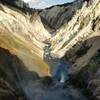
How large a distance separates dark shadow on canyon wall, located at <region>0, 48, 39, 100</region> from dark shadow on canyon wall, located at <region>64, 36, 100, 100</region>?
21.9 ft

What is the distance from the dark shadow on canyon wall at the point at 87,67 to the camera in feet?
162

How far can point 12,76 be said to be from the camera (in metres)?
47.3

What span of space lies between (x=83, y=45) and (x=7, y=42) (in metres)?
18.0

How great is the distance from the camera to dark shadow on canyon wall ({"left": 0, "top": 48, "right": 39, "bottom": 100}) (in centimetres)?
3890

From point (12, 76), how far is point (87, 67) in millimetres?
14364

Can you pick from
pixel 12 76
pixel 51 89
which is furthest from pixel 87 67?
pixel 12 76

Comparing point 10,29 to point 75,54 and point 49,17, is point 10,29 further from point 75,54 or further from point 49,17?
point 49,17

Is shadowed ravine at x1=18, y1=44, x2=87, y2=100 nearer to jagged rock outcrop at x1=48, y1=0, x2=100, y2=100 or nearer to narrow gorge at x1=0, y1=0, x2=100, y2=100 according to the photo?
narrow gorge at x1=0, y1=0, x2=100, y2=100

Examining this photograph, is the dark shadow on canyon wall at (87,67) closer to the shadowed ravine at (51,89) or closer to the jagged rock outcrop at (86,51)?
the jagged rock outcrop at (86,51)

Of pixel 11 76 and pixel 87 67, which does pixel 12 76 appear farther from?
pixel 87 67

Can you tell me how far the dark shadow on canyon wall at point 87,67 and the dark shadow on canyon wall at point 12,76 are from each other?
6681 millimetres

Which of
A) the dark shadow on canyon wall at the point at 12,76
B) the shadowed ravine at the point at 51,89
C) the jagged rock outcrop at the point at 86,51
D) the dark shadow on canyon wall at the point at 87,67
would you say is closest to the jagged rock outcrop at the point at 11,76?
the dark shadow on canyon wall at the point at 12,76

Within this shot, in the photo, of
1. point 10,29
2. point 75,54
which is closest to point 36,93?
point 75,54

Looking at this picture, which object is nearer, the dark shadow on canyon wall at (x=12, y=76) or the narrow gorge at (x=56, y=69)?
the dark shadow on canyon wall at (x=12, y=76)
